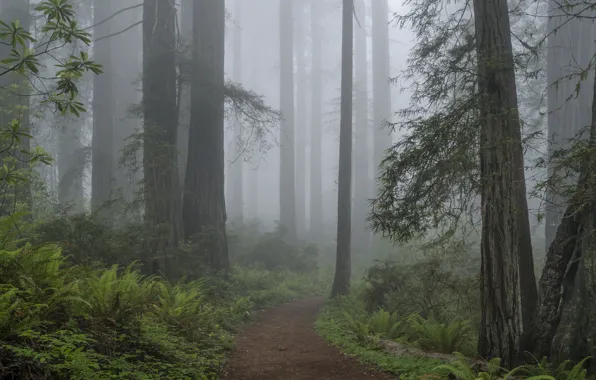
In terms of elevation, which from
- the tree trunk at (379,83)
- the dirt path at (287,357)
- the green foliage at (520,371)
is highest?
the tree trunk at (379,83)

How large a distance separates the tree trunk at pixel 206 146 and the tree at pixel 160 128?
1.02 meters

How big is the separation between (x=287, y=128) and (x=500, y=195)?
1000 inches

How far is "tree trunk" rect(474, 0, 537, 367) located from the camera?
20.7ft

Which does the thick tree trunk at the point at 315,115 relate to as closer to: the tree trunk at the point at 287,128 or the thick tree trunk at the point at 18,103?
the tree trunk at the point at 287,128

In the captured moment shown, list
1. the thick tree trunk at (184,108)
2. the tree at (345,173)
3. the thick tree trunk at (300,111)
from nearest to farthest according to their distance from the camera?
the thick tree trunk at (184,108)
the tree at (345,173)
the thick tree trunk at (300,111)

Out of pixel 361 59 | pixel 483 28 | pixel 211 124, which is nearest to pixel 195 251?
pixel 211 124

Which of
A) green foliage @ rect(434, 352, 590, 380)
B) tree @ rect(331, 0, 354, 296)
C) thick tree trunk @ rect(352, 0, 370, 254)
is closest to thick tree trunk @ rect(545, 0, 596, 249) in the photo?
tree @ rect(331, 0, 354, 296)

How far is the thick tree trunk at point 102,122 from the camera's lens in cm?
1694

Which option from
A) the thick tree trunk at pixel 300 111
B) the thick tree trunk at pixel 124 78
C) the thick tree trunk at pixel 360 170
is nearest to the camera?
the thick tree trunk at pixel 124 78

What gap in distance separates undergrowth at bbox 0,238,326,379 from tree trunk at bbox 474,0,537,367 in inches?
158

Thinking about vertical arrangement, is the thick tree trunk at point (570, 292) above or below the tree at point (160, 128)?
below

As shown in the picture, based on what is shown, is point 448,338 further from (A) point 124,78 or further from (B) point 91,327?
(A) point 124,78

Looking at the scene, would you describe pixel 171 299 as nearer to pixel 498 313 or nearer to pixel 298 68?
pixel 498 313

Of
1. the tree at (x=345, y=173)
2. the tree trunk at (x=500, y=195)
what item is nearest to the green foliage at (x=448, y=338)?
the tree trunk at (x=500, y=195)
